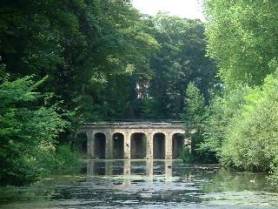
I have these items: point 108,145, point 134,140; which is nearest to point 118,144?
point 134,140

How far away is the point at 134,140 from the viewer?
257ft

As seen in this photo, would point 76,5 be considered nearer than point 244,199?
No

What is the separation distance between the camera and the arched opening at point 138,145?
77.1 m

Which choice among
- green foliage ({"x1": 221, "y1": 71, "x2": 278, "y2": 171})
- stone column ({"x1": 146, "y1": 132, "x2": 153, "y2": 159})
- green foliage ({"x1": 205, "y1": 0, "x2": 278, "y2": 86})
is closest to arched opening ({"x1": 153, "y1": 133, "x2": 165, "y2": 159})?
stone column ({"x1": 146, "y1": 132, "x2": 153, "y2": 159})

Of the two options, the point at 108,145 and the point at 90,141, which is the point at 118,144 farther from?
the point at 90,141

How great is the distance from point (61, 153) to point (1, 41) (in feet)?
52.6

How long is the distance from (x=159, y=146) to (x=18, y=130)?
63098mm

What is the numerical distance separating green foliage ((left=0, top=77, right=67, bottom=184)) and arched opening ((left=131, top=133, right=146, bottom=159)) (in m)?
58.4

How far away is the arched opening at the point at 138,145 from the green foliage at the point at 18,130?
58422mm

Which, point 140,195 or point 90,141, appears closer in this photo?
point 140,195

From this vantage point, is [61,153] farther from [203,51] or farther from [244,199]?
[203,51]

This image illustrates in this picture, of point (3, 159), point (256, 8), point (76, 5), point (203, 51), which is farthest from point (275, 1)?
point (203, 51)

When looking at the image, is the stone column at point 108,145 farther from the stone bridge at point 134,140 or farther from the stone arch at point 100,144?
the stone arch at point 100,144

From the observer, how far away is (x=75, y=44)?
3234 centimetres
